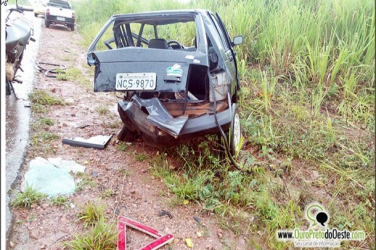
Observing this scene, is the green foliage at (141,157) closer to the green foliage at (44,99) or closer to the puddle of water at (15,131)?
the puddle of water at (15,131)

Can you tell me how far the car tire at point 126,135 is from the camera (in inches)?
139

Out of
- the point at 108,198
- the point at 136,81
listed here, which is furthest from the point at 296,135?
the point at 108,198

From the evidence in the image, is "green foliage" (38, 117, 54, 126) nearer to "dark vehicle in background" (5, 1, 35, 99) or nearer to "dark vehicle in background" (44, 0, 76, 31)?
"dark vehicle in background" (5, 1, 35, 99)

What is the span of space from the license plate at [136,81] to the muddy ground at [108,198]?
893 millimetres

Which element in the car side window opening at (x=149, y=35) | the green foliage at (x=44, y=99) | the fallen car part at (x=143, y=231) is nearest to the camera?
the fallen car part at (x=143, y=231)

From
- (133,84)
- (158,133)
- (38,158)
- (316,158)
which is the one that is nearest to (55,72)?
(38,158)

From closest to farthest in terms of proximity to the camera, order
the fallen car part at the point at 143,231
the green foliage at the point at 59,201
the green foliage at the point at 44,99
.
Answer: the fallen car part at the point at 143,231 < the green foliage at the point at 59,201 < the green foliage at the point at 44,99

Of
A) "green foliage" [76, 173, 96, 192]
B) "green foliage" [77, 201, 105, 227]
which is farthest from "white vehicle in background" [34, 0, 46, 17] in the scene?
"green foliage" [77, 201, 105, 227]

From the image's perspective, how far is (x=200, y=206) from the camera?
8.50 feet

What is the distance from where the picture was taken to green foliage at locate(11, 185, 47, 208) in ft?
7.72

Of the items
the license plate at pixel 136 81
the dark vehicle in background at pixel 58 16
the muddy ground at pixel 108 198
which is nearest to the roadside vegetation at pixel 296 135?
the muddy ground at pixel 108 198

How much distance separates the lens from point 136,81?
2812 millimetres

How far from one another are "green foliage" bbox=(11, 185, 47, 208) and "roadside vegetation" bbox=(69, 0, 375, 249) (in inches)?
44.6

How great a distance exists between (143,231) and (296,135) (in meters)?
2.20
